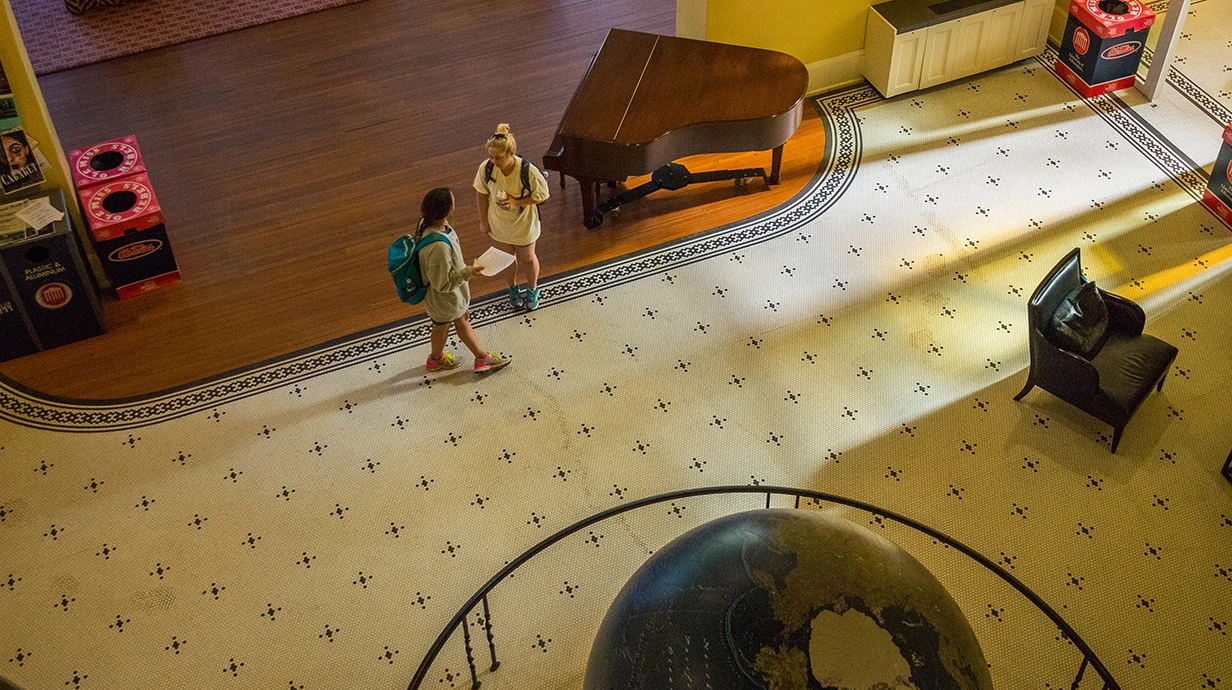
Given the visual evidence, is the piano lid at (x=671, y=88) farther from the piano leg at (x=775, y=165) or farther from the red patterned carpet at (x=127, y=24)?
the red patterned carpet at (x=127, y=24)

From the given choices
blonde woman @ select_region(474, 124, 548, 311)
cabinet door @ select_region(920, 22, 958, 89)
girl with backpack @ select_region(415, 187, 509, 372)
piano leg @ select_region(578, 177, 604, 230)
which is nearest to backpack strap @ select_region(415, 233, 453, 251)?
girl with backpack @ select_region(415, 187, 509, 372)

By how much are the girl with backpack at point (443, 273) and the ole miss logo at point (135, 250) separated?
2.05 meters

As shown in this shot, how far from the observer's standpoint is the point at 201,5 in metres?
9.95

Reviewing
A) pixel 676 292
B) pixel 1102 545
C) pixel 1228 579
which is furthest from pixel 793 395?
pixel 1228 579

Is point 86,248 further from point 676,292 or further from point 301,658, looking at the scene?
point 676,292

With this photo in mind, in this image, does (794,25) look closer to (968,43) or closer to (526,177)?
(968,43)

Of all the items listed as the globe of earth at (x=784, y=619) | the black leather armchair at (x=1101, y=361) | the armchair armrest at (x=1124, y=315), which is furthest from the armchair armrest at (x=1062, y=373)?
the globe of earth at (x=784, y=619)

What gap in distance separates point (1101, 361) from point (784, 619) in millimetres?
4611

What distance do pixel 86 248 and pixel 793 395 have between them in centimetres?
464

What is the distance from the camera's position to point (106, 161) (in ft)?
23.8

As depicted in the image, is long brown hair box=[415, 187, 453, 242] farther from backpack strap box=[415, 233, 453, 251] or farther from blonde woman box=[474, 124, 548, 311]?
blonde woman box=[474, 124, 548, 311]

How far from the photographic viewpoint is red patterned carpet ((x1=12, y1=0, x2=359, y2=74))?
9.41 meters

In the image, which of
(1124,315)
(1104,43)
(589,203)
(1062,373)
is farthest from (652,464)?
(1104,43)

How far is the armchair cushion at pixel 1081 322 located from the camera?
6.28 m
